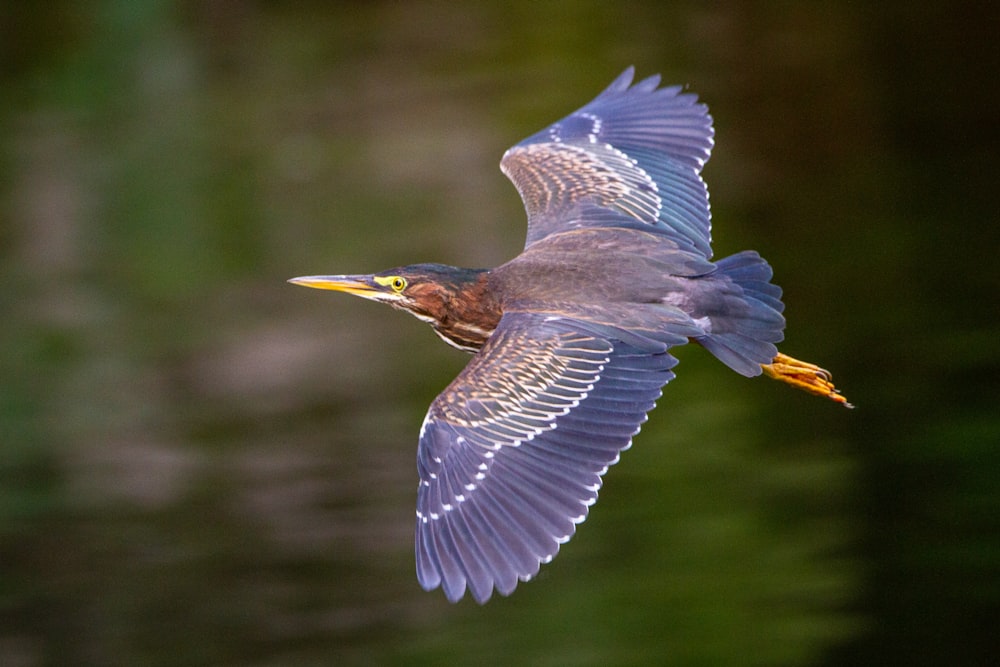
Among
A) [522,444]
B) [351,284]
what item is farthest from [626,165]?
[522,444]

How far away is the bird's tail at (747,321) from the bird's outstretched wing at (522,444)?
0.34 metres

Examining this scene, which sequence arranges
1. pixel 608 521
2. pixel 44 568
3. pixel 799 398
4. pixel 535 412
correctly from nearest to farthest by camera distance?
pixel 535 412 → pixel 608 521 → pixel 799 398 → pixel 44 568

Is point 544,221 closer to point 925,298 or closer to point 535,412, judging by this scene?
point 535,412

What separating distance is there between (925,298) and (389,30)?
13.6 feet

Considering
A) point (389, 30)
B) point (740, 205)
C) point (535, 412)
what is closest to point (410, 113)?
point (389, 30)

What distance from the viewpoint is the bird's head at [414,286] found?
5.42 metres

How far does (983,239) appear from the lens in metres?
7.53

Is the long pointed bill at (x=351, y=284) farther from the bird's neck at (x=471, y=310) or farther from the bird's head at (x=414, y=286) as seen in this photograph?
the bird's neck at (x=471, y=310)

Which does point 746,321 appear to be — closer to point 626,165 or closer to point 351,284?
point 626,165

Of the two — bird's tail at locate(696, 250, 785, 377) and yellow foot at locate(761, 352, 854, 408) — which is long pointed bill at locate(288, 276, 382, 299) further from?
yellow foot at locate(761, 352, 854, 408)

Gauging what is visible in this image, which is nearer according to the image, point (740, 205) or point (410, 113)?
point (740, 205)

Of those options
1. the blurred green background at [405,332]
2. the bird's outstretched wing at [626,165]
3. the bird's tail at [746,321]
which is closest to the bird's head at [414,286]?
the bird's outstretched wing at [626,165]

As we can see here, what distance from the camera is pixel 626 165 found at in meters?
5.95

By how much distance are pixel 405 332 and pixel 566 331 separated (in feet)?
12.3
